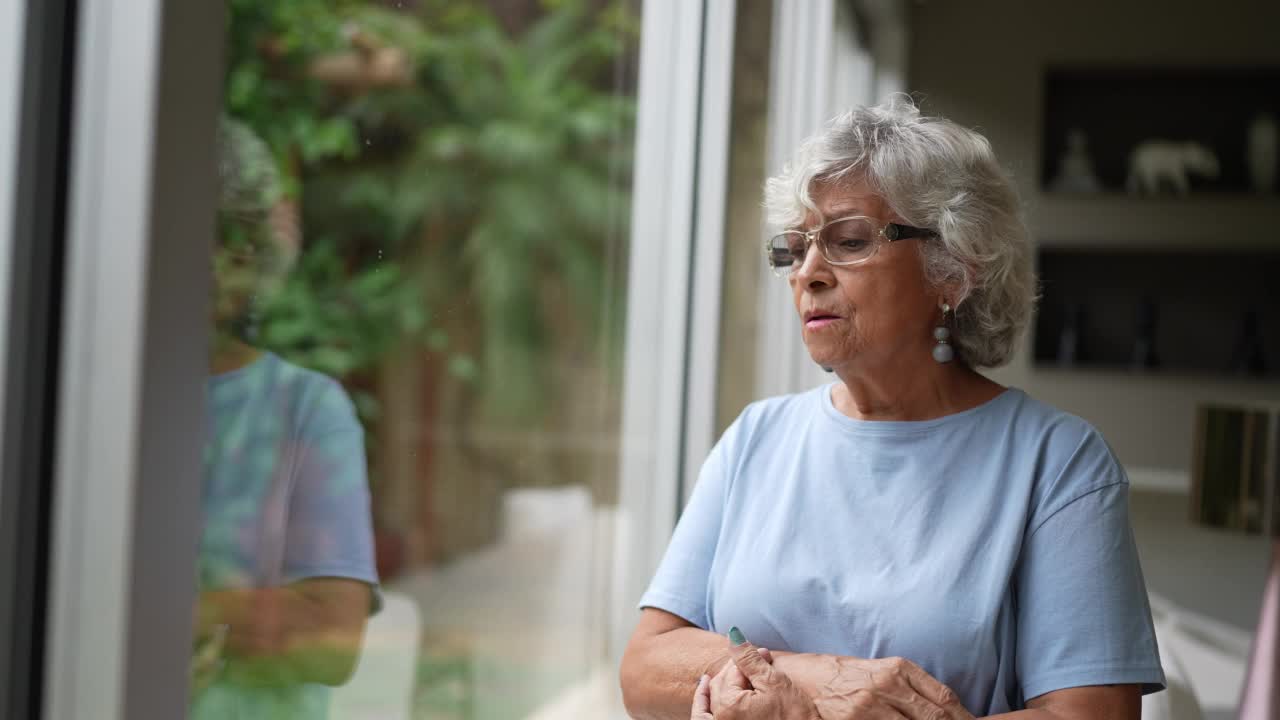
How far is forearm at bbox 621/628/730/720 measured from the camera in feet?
4.64

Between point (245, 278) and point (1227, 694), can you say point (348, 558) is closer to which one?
point (245, 278)

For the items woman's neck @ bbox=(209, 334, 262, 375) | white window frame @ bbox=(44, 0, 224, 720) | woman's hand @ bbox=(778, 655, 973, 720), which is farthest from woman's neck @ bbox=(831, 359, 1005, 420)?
white window frame @ bbox=(44, 0, 224, 720)

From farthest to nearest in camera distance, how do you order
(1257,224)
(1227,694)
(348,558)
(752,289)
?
(1257,224) → (752,289) → (1227,694) → (348,558)

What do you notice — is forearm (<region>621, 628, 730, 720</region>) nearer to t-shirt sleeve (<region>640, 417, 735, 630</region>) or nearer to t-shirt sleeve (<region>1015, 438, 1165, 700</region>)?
t-shirt sleeve (<region>640, 417, 735, 630</region>)

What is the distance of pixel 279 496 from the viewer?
4.02ft

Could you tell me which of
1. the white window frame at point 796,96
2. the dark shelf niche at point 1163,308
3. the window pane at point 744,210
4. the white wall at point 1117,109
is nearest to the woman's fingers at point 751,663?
the window pane at point 744,210

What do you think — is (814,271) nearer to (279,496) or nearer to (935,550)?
(935,550)

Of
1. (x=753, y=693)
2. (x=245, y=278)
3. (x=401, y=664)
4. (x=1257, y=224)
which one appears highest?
(x=1257, y=224)

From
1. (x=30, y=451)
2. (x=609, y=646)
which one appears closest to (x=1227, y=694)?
(x=609, y=646)

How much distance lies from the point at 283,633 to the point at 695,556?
1.73 ft

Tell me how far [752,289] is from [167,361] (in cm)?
241

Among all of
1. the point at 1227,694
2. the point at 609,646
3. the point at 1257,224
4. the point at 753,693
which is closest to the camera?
the point at 753,693

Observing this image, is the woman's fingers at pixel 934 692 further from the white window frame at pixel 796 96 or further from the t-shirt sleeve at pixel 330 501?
the white window frame at pixel 796 96

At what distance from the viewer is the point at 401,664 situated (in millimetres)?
1794
